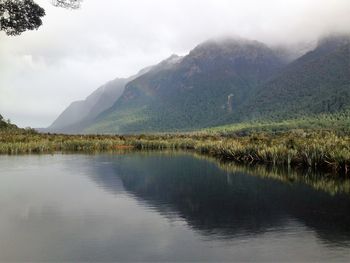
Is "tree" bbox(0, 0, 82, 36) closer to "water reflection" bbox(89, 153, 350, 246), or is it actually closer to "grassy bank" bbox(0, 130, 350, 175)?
"water reflection" bbox(89, 153, 350, 246)

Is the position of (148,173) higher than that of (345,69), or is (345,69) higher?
(345,69)

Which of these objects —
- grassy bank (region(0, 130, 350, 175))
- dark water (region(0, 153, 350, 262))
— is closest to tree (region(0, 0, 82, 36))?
dark water (region(0, 153, 350, 262))

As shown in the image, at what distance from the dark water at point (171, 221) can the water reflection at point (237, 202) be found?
1.7 inches

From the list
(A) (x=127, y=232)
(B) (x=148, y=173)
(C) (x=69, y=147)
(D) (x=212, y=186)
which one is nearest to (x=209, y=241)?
(A) (x=127, y=232)

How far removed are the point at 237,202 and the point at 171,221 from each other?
570 centimetres

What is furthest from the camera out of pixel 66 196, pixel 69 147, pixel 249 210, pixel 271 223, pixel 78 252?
pixel 69 147

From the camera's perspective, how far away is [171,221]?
19719 mm

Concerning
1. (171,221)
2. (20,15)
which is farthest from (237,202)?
(20,15)

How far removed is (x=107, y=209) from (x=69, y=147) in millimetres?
56829

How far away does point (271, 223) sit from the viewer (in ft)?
62.5

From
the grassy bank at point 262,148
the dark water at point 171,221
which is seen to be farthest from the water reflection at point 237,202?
the grassy bank at point 262,148

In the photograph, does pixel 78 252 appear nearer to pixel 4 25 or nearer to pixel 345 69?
pixel 4 25

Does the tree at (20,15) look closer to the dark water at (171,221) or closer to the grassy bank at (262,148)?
the dark water at (171,221)

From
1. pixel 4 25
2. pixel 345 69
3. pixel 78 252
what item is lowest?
pixel 78 252
